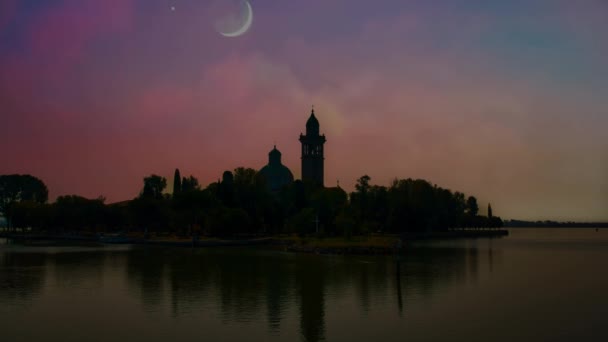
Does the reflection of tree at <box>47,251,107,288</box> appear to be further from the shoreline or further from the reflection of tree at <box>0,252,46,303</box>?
the shoreline

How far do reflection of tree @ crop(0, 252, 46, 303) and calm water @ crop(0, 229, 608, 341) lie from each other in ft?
0.46

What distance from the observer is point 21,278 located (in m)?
55.2

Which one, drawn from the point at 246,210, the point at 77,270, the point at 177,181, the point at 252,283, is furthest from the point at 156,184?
the point at 252,283

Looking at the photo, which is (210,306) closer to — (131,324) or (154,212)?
(131,324)

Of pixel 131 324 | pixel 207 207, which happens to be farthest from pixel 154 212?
pixel 131 324

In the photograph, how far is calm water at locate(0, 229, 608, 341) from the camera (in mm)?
31234

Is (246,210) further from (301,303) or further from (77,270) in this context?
(301,303)

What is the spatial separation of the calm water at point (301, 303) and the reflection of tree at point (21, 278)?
0.46 feet

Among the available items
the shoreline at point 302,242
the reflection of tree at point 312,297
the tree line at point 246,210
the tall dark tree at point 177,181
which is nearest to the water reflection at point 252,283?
the reflection of tree at point 312,297

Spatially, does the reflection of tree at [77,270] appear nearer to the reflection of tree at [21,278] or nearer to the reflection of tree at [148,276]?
the reflection of tree at [21,278]

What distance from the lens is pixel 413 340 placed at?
29.7 meters

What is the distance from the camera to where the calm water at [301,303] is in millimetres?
31234

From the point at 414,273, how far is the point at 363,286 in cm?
1272

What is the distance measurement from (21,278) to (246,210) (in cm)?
8386
